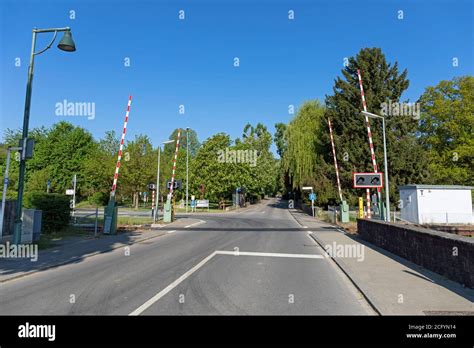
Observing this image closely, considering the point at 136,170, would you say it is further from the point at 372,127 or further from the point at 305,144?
the point at 372,127

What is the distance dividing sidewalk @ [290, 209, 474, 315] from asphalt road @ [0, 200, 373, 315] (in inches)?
12.4

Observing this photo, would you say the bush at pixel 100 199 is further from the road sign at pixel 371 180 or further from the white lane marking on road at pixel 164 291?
the white lane marking on road at pixel 164 291

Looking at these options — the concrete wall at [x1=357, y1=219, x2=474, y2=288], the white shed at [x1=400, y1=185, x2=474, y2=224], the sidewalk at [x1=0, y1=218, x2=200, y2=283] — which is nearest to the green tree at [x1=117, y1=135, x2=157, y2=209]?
the sidewalk at [x1=0, y1=218, x2=200, y2=283]

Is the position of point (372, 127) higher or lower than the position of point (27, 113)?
higher

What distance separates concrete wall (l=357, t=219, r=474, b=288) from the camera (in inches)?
262

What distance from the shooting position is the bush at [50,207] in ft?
51.9

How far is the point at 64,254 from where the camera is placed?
1092 centimetres

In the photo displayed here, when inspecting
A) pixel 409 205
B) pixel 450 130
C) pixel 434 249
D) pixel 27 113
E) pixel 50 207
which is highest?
pixel 450 130

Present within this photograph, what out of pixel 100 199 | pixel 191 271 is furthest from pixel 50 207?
pixel 100 199

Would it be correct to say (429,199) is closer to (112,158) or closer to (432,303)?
(432,303)

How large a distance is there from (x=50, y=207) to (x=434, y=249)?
1590cm

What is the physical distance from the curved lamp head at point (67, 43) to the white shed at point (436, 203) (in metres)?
23.9

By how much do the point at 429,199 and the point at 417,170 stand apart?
1474 cm
